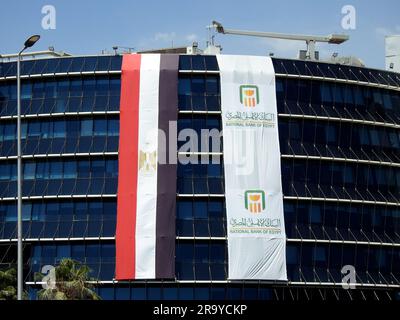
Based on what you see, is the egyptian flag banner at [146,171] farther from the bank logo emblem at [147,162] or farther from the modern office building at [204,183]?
the modern office building at [204,183]

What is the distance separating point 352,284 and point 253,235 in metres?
10.2

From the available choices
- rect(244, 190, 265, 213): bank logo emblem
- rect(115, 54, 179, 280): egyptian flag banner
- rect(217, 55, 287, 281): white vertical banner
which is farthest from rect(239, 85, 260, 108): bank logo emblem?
Result: rect(244, 190, 265, 213): bank logo emblem

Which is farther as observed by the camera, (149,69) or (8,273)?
(149,69)

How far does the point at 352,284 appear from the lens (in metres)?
83.4

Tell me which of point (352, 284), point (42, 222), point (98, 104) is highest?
point (98, 104)

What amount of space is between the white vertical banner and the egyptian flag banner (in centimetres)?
497

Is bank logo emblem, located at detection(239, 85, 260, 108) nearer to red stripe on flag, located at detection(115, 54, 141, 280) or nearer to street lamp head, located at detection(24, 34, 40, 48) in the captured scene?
red stripe on flag, located at detection(115, 54, 141, 280)

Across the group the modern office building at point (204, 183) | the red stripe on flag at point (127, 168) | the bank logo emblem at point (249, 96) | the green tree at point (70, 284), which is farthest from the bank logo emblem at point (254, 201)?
the green tree at point (70, 284)

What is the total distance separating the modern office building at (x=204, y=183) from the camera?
81188 millimetres

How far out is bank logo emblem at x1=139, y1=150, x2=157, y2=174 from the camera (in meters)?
81.9

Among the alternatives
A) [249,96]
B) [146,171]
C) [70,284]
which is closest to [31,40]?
[70,284]

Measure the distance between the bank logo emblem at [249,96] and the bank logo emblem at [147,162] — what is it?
9293 millimetres
